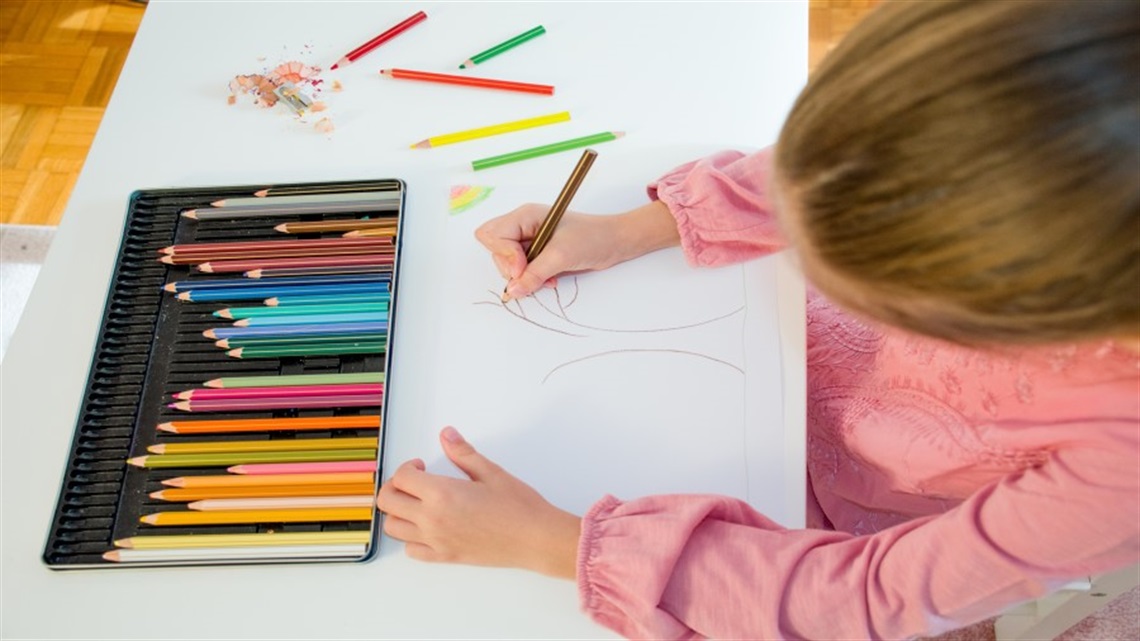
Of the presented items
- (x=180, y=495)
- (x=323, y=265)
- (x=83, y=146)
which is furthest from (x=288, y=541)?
(x=83, y=146)

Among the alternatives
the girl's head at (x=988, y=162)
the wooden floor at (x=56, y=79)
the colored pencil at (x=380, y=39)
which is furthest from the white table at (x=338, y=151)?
the wooden floor at (x=56, y=79)

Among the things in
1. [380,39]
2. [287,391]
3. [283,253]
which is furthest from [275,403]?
[380,39]

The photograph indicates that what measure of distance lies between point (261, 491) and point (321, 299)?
0.14 metres

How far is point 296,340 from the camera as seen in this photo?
24.1 inches

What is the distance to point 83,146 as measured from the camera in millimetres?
1442

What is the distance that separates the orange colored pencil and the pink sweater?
0.53 feet

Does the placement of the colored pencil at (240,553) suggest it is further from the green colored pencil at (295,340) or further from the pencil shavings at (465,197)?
the pencil shavings at (465,197)

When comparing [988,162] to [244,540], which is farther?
[244,540]

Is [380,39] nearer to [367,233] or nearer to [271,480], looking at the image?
[367,233]

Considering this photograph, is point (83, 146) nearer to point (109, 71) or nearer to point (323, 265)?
point (109, 71)

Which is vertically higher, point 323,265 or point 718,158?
point 718,158

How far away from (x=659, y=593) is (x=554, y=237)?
0.84 feet

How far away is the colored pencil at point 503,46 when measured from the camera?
0.75m

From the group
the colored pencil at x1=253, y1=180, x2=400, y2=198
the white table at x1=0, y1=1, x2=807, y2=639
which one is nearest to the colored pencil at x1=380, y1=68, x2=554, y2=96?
the white table at x1=0, y1=1, x2=807, y2=639
